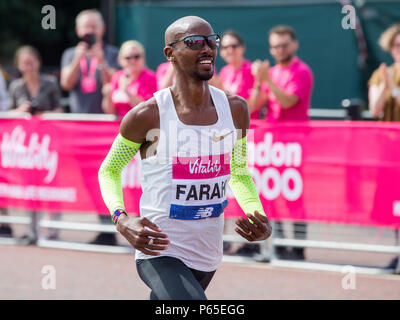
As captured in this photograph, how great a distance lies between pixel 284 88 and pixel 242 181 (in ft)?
12.9

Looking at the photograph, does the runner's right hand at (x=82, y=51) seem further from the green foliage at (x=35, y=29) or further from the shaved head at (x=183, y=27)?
the green foliage at (x=35, y=29)

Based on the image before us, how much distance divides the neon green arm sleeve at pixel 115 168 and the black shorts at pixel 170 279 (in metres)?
0.37

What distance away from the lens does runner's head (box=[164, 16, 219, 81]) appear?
399cm

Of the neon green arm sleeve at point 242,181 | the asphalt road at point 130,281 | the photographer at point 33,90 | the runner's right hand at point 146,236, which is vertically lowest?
the asphalt road at point 130,281

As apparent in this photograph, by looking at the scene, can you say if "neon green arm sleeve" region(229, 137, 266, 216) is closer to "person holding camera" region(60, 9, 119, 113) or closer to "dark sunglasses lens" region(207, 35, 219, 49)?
A: "dark sunglasses lens" region(207, 35, 219, 49)

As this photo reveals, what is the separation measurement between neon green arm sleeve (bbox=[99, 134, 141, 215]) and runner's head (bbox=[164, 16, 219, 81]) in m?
0.50

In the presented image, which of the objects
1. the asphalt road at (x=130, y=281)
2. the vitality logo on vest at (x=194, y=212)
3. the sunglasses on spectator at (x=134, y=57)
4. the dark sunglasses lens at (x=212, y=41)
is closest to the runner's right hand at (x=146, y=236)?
the vitality logo on vest at (x=194, y=212)

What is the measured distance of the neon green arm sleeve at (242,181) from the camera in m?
4.30

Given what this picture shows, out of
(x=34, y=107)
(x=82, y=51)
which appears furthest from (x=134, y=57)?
(x=34, y=107)

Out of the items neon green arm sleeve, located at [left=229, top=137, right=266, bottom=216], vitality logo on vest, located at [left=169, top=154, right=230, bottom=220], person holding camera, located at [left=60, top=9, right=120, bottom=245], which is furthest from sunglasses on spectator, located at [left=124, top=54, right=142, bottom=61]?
vitality logo on vest, located at [left=169, top=154, right=230, bottom=220]

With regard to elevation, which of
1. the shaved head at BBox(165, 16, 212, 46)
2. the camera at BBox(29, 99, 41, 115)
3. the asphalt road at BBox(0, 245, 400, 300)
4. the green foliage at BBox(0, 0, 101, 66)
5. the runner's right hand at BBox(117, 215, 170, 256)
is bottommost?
the asphalt road at BBox(0, 245, 400, 300)

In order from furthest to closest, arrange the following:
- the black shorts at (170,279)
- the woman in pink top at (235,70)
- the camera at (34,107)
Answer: the camera at (34,107) < the woman in pink top at (235,70) < the black shorts at (170,279)

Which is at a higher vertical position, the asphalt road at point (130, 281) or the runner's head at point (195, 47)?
the runner's head at point (195, 47)

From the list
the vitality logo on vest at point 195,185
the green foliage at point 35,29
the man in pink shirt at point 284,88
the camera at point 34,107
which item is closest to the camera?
the vitality logo on vest at point 195,185
